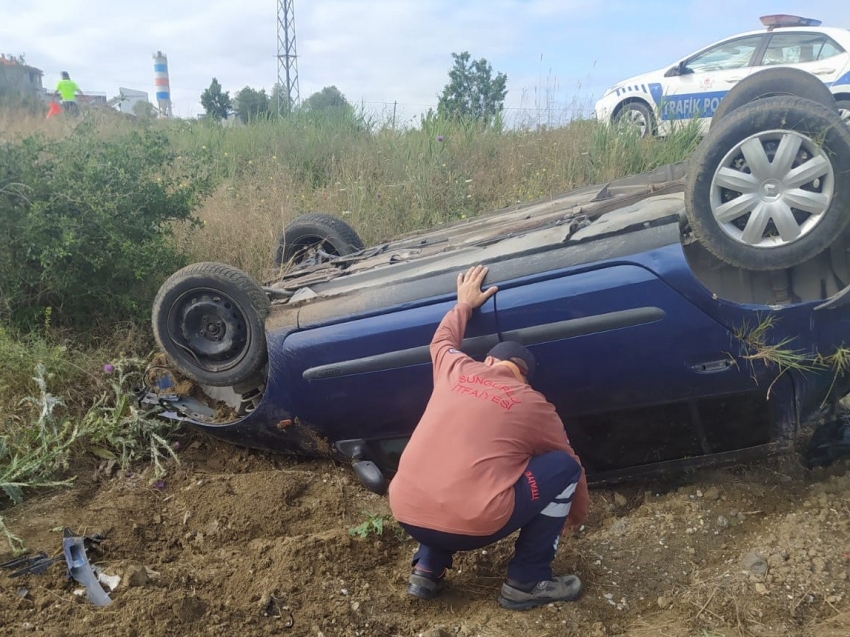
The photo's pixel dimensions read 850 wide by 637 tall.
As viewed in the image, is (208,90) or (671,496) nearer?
(671,496)

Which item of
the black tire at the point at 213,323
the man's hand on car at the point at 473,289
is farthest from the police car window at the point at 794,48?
the black tire at the point at 213,323

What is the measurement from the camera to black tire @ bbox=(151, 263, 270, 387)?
337cm

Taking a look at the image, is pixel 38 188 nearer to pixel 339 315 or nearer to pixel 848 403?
pixel 339 315

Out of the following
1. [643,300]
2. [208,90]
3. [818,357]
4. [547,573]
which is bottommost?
[547,573]

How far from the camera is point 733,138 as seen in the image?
268 cm

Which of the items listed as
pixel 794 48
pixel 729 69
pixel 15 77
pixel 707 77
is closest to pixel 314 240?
pixel 707 77

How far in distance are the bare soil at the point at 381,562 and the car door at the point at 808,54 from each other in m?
6.70

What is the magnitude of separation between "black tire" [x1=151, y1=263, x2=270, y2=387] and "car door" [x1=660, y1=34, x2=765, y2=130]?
22.1 ft

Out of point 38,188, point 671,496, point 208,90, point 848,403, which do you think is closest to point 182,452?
point 38,188

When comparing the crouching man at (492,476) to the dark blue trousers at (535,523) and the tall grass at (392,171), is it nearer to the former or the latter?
the dark blue trousers at (535,523)

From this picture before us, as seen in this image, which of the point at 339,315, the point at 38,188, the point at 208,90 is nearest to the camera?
the point at 339,315

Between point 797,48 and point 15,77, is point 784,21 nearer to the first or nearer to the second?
point 797,48

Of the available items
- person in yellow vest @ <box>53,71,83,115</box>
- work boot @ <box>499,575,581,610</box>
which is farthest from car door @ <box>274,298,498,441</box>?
person in yellow vest @ <box>53,71,83,115</box>

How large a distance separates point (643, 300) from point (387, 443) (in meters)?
1.38
